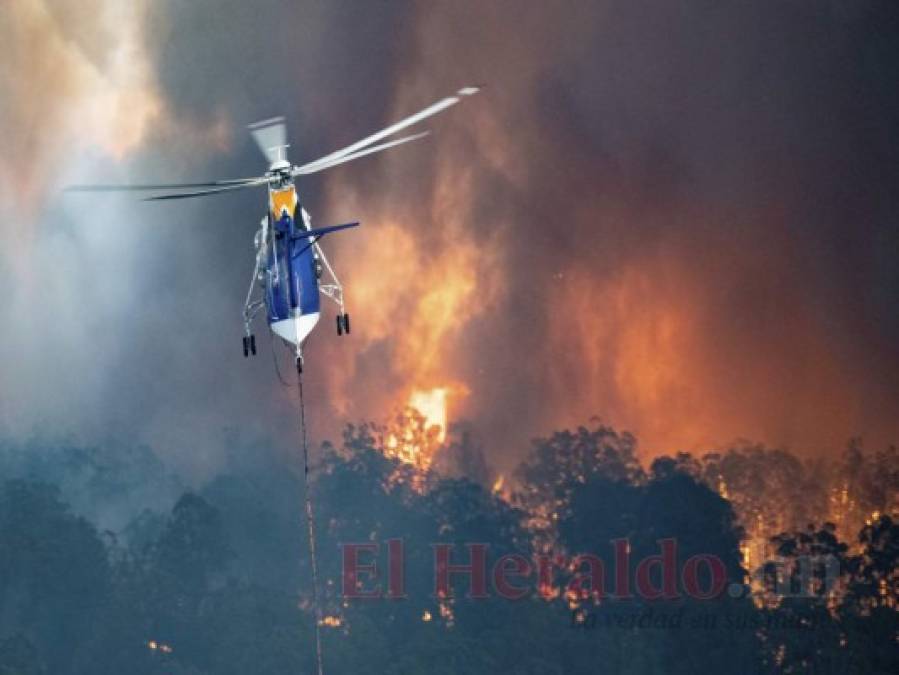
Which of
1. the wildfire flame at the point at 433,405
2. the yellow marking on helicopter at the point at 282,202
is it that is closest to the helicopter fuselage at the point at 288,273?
the yellow marking on helicopter at the point at 282,202

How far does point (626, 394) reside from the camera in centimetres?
8231

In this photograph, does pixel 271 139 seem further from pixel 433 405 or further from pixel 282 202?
pixel 433 405

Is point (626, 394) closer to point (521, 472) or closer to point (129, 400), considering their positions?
point (521, 472)

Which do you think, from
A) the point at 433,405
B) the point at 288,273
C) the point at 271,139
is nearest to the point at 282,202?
the point at 288,273

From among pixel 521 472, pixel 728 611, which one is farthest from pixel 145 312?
pixel 728 611

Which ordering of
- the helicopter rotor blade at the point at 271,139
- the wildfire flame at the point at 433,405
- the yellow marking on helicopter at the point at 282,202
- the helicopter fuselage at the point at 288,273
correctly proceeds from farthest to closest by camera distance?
1. the wildfire flame at the point at 433,405
2. the helicopter rotor blade at the point at 271,139
3. the yellow marking on helicopter at the point at 282,202
4. the helicopter fuselage at the point at 288,273

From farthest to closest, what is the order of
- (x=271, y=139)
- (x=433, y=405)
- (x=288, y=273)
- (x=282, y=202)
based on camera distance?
(x=433, y=405), (x=271, y=139), (x=282, y=202), (x=288, y=273)

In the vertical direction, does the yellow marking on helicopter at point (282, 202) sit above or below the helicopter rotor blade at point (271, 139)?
below

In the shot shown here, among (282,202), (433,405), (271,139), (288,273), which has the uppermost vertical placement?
(433,405)

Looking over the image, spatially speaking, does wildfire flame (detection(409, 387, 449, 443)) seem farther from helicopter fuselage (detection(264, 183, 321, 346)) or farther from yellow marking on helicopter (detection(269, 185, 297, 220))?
yellow marking on helicopter (detection(269, 185, 297, 220))

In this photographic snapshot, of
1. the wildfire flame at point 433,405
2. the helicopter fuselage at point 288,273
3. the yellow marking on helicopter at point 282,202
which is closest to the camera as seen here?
the helicopter fuselage at point 288,273

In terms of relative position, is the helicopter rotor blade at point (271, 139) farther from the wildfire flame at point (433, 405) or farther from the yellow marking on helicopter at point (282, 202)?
the wildfire flame at point (433, 405)

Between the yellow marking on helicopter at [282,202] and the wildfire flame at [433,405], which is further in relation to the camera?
the wildfire flame at [433,405]

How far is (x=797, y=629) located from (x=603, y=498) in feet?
32.4
